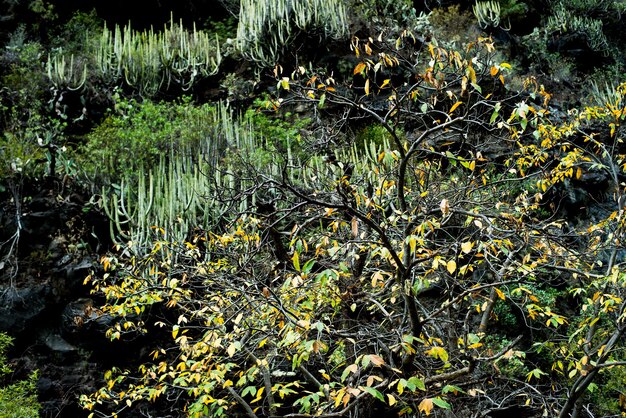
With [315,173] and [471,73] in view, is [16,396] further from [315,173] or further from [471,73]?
[471,73]

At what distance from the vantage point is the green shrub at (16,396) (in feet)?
20.1

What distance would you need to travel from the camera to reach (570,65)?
47.7 feet

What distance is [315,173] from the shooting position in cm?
599

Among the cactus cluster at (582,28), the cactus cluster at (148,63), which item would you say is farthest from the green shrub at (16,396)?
the cactus cluster at (582,28)

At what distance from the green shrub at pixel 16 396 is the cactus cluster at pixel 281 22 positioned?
26.1 ft

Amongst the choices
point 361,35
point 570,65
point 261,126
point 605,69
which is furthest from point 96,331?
point 605,69

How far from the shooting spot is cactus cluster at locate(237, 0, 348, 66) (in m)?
12.0

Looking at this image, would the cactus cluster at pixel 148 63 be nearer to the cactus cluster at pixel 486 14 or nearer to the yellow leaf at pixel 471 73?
the cactus cluster at pixel 486 14

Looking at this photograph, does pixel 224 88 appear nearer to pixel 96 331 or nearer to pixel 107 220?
pixel 107 220

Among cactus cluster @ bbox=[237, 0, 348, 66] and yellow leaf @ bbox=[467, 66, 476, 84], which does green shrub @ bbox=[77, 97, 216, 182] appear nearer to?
cactus cluster @ bbox=[237, 0, 348, 66]

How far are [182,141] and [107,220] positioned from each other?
74.2 inches

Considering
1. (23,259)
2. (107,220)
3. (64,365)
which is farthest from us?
(107,220)

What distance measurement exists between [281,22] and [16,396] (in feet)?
29.5

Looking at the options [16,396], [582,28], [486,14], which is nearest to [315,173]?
[16,396]
